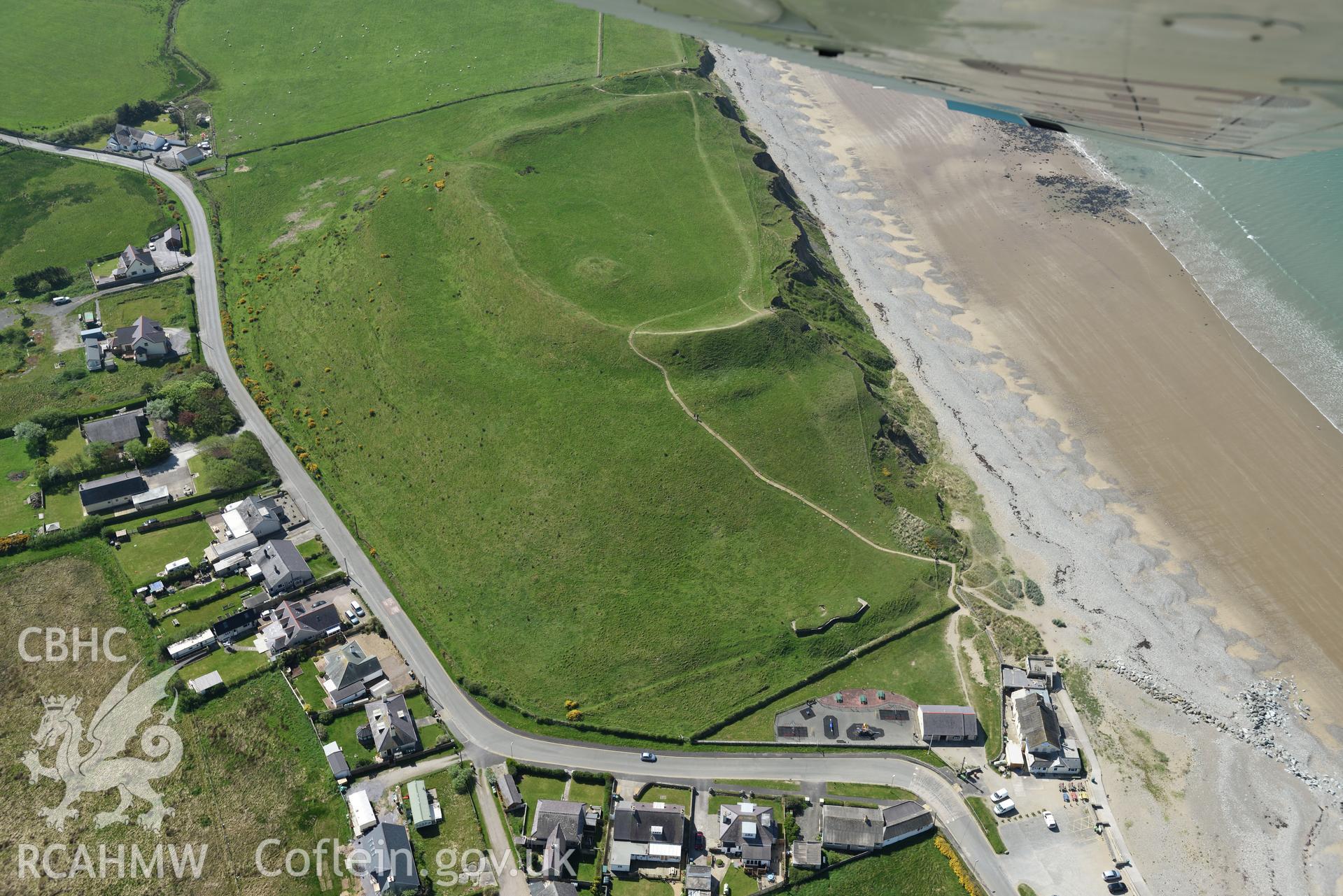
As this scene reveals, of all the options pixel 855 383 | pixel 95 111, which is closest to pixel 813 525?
A: pixel 855 383

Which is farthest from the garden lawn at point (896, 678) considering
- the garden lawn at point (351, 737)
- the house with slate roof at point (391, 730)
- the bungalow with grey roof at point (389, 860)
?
the garden lawn at point (351, 737)

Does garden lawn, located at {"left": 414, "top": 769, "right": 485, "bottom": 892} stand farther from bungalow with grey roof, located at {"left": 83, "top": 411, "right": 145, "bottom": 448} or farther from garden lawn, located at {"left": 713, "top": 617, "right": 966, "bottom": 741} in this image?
bungalow with grey roof, located at {"left": 83, "top": 411, "right": 145, "bottom": 448}

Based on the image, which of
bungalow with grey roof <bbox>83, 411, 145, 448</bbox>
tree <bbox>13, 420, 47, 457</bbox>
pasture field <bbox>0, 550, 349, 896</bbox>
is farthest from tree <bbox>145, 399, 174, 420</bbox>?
pasture field <bbox>0, 550, 349, 896</bbox>

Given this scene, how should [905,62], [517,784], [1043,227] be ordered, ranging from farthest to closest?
1. [1043,227]
2. [517,784]
3. [905,62]

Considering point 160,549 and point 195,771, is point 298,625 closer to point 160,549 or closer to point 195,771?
point 195,771

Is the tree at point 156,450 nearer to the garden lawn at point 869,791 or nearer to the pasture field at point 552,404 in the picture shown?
the pasture field at point 552,404

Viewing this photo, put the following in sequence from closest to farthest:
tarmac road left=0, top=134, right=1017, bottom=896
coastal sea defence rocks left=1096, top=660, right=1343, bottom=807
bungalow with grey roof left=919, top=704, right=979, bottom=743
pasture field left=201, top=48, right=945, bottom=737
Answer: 1. tarmac road left=0, top=134, right=1017, bottom=896
2. bungalow with grey roof left=919, top=704, right=979, bottom=743
3. coastal sea defence rocks left=1096, top=660, right=1343, bottom=807
4. pasture field left=201, top=48, right=945, bottom=737

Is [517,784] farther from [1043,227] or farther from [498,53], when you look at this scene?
[498,53]
